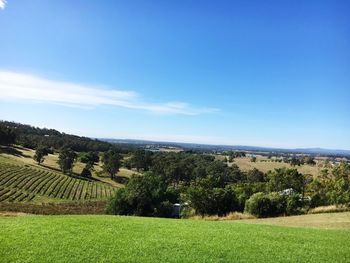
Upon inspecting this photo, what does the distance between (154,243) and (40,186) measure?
9561cm

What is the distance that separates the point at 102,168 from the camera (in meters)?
163

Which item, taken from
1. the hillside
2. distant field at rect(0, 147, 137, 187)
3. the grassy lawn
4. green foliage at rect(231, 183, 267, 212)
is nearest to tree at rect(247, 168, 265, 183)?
distant field at rect(0, 147, 137, 187)

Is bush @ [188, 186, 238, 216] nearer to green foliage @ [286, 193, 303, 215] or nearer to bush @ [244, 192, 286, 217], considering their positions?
bush @ [244, 192, 286, 217]

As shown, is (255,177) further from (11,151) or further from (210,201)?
(210,201)

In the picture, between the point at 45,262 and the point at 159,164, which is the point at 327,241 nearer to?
the point at 45,262

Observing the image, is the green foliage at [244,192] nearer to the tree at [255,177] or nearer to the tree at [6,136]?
the tree at [255,177]

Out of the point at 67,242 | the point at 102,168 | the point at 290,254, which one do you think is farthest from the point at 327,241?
the point at 102,168

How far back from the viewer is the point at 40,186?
107 metres

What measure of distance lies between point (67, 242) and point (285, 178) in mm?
68046

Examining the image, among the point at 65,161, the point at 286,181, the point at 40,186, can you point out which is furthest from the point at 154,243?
the point at 65,161

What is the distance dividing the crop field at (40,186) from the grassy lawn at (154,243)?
70830 millimetres

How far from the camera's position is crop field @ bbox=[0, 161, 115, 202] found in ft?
310

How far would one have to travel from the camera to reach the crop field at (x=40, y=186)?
94463 mm

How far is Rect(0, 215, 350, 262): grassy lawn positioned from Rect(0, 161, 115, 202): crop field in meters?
70.8
